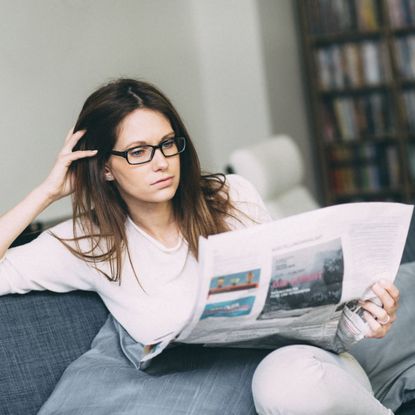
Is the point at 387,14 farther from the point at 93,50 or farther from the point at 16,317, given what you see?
the point at 16,317

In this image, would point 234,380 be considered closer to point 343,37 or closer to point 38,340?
point 38,340

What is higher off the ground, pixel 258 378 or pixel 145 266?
pixel 145 266

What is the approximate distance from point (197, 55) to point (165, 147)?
2212 mm

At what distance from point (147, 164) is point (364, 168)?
3.05 m

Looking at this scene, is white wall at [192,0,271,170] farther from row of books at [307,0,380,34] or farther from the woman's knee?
the woman's knee

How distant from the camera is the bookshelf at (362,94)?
418cm

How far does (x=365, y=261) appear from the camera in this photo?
53.4 inches

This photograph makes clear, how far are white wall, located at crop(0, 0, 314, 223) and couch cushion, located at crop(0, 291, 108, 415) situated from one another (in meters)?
0.70

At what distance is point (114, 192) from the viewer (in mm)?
1662

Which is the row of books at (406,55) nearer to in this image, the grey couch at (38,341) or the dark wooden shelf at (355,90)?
the dark wooden shelf at (355,90)

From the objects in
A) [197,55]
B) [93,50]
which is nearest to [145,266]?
[93,50]

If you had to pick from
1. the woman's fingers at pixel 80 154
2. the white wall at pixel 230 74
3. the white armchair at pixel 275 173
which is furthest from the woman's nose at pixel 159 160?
the white wall at pixel 230 74

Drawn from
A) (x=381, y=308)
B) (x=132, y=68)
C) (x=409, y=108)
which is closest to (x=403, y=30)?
(x=409, y=108)

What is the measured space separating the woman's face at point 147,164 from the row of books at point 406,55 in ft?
9.54
